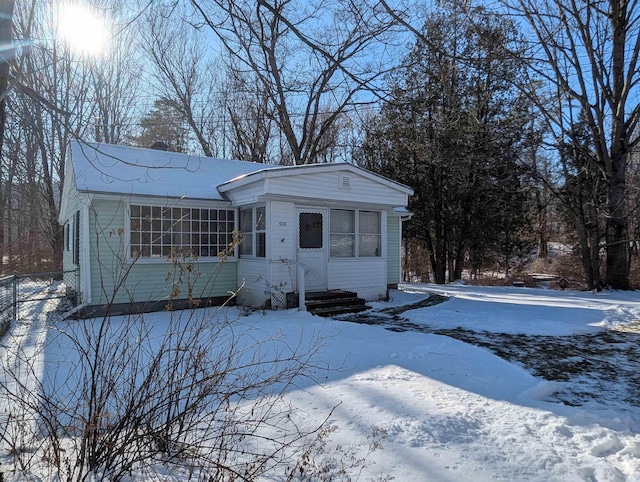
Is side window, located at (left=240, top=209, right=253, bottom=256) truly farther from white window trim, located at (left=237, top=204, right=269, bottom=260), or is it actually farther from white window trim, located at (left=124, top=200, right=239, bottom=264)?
white window trim, located at (left=124, top=200, right=239, bottom=264)

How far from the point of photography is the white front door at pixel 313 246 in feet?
33.0

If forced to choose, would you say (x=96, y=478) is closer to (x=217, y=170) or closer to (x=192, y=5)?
(x=192, y=5)

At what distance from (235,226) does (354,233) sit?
3117mm

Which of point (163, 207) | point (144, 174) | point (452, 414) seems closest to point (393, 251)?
point (163, 207)

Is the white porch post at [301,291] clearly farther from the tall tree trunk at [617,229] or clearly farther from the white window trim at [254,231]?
the tall tree trunk at [617,229]

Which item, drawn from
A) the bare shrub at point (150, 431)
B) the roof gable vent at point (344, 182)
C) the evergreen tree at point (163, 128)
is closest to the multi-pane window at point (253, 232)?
the roof gable vent at point (344, 182)

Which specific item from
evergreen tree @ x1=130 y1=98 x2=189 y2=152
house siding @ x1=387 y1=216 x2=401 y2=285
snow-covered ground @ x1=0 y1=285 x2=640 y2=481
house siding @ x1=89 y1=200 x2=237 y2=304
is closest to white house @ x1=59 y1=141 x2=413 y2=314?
house siding @ x1=89 y1=200 x2=237 y2=304

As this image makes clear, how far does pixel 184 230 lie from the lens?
1008 cm

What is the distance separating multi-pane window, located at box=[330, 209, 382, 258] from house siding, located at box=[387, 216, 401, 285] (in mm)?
2014

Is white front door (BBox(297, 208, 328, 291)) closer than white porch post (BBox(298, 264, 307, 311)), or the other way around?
white porch post (BBox(298, 264, 307, 311))

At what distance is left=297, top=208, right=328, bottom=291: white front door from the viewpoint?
33.0 ft

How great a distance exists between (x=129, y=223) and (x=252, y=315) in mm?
3494

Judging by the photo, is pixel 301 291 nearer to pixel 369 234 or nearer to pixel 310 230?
pixel 310 230

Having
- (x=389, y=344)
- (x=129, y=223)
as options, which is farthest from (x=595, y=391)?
(x=129, y=223)
